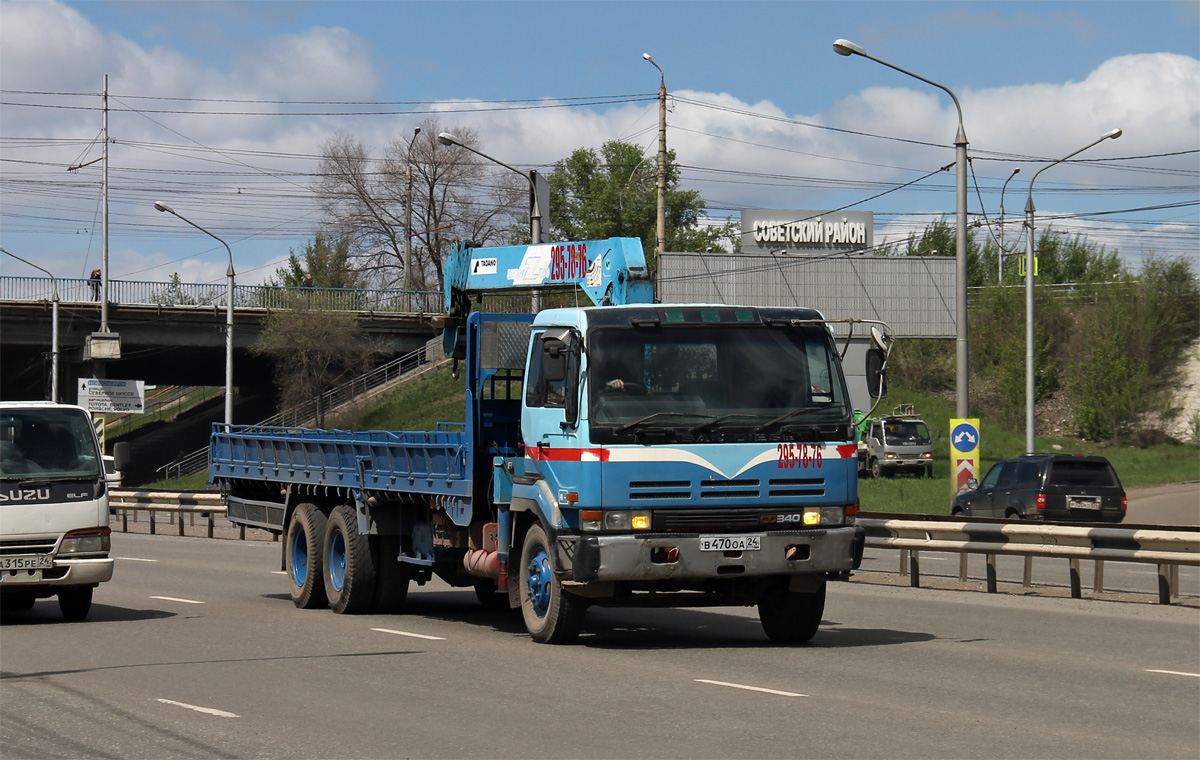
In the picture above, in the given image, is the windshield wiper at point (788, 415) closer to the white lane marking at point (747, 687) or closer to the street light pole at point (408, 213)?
the white lane marking at point (747, 687)

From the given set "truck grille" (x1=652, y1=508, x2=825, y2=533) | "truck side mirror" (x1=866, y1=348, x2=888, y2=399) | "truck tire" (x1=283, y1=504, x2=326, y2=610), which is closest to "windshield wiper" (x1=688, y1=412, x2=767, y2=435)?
"truck grille" (x1=652, y1=508, x2=825, y2=533)

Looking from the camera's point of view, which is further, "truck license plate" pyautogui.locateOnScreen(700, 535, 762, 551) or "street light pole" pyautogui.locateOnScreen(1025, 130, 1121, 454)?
"street light pole" pyautogui.locateOnScreen(1025, 130, 1121, 454)

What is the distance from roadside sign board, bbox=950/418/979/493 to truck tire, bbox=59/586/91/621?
12787 millimetres

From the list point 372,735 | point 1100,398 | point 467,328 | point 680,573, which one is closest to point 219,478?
point 467,328

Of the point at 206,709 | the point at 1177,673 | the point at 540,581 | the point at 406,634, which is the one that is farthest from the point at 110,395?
the point at 1177,673

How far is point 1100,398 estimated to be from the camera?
168ft

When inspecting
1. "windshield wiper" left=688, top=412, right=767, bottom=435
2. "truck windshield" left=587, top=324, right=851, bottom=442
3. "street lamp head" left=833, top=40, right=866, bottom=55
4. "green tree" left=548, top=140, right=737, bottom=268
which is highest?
"green tree" left=548, top=140, right=737, bottom=268

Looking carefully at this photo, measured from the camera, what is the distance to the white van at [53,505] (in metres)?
13.5

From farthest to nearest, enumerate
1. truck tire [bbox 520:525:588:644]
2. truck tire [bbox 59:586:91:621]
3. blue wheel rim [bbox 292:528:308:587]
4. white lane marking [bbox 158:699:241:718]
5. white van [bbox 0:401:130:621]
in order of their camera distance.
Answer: blue wheel rim [bbox 292:528:308:587], truck tire [bbox 59:586:91:621], white van [bbox 0:401:130:621], truck tire [bbox 520:525:588:644], white lane marking [bbox 158:699:241:718]

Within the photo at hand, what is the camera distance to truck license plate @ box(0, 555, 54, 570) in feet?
44.1

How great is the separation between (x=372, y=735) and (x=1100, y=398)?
47557 mm

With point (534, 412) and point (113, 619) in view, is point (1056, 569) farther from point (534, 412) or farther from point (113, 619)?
point (113, 619)

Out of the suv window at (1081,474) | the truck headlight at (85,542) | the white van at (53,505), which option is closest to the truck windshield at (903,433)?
the suv window at (1081,474)

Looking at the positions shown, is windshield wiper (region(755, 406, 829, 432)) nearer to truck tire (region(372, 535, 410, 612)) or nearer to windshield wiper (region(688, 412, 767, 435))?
windshield wiper (region(688, 412, 767, 435))
